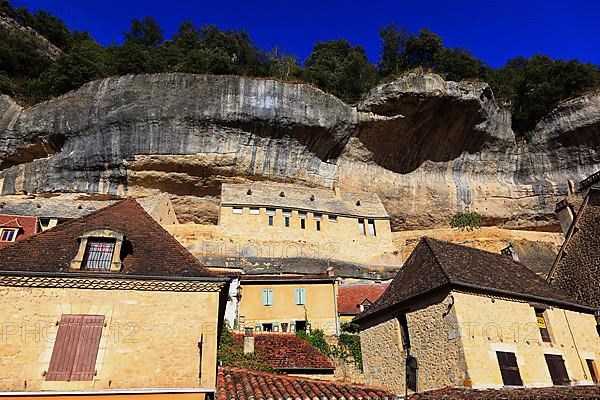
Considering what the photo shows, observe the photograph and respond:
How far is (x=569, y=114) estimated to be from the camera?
33.2 metres

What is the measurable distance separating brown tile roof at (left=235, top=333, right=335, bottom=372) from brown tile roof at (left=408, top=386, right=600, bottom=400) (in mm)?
4660

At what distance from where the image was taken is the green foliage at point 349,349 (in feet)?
49.6

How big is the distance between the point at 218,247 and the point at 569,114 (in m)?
28.6

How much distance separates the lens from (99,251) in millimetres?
9633

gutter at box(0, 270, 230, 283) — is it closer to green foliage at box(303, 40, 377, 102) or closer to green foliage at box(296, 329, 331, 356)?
green foliage at box(296, 329, 331, 356)

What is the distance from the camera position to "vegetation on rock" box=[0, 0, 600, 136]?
34.5 meters

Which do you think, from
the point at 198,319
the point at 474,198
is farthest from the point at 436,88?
the point at 198,319

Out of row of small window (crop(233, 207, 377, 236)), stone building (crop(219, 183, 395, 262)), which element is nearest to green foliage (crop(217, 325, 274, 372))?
stone building (crop(219, 183, 395, 262))

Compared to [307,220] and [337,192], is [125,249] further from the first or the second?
[337,192]

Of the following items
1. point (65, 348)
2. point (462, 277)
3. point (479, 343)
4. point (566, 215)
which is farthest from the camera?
point (566, 215)

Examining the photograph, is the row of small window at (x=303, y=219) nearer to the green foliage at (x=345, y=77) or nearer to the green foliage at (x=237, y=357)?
the green foliage at (x=345, y=77)

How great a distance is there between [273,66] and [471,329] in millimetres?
35528

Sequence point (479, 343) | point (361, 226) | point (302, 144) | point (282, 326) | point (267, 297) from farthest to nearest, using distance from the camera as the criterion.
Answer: point (361, 226)
point (302, 144)
point (267, 297)
point (282, 326)
point (479, 343)

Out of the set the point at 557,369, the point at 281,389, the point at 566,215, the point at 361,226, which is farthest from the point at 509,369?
the point at 361,226
